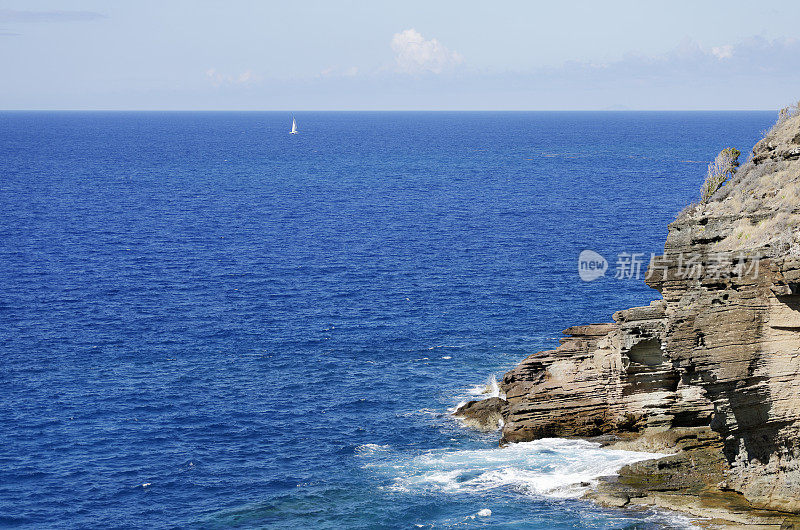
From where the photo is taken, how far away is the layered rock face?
4322cm

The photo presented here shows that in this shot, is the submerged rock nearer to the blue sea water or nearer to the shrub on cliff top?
the blue sea water

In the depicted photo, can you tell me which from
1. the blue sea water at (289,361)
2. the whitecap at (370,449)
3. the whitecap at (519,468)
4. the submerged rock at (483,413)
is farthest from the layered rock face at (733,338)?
the whitecap at (370,449)

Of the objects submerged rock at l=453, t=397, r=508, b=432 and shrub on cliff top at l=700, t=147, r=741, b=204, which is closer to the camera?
shrub on cliff top at l=700, t=147, r=741, b=204

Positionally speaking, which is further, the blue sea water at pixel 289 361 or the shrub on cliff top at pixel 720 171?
the shrub on cliff top at pixel 720 171

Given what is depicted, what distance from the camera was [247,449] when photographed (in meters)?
59.4

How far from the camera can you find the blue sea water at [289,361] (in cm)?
5172

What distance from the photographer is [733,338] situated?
43.6m

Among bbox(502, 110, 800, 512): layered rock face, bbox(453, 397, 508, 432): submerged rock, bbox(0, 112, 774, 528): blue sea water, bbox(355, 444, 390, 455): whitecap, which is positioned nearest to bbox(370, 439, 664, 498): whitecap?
bbox(0, 112, 774, 528): blue sea water

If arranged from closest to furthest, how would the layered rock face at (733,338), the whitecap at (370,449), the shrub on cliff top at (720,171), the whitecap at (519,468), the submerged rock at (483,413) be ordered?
1. the layered rock face at (733,338)
2. the whitecap at (519,468)
3. the whitecap at (370,449)
4. the shrub on cliff top at (720,171)
5. the submerged rock at (483,413)

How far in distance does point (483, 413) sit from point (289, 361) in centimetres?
2096

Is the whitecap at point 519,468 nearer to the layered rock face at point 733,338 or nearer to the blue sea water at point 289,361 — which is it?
the blue sea water at point 289,361

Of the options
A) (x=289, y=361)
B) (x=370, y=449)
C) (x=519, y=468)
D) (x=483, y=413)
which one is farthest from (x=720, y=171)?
(x=289, y=361)

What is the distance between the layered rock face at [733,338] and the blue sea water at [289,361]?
15.9 ft

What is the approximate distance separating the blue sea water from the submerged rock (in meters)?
1.48
